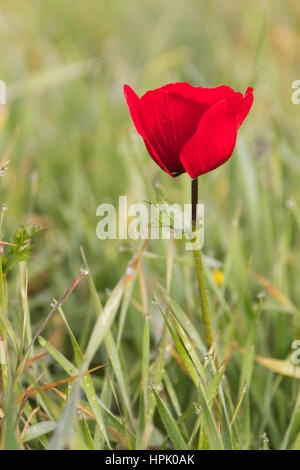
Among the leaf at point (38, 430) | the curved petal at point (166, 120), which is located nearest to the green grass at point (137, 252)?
the leaf at point (38, 430)

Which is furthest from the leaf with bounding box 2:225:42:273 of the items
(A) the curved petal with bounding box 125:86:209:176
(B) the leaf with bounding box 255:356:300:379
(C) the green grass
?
(B) the leaf with bounding box 255:356:300:379

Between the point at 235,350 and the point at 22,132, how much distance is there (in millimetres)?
915

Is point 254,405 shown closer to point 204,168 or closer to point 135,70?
point 204,168

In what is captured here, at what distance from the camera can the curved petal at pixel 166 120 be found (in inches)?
21.3

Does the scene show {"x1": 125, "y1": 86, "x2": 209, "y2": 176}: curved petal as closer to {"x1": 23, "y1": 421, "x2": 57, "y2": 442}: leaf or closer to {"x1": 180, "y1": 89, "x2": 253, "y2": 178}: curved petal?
{"x1": 180, "y1": 89, "x2": 253, "y2": 178}: curved petal

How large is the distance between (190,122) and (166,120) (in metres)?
0.03

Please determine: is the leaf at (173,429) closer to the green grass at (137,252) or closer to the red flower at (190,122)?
the green grass at (137,252)

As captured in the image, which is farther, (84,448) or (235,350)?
(235,350)

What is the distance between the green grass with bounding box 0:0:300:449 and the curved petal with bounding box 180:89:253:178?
15 centimetres

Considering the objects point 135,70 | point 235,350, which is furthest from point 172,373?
point 135,70

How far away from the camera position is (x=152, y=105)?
546 millimetres

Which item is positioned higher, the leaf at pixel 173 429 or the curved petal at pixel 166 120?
the curved petal at pixel 166 120

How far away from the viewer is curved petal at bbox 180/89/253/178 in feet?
1.72

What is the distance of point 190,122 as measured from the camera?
55cm
